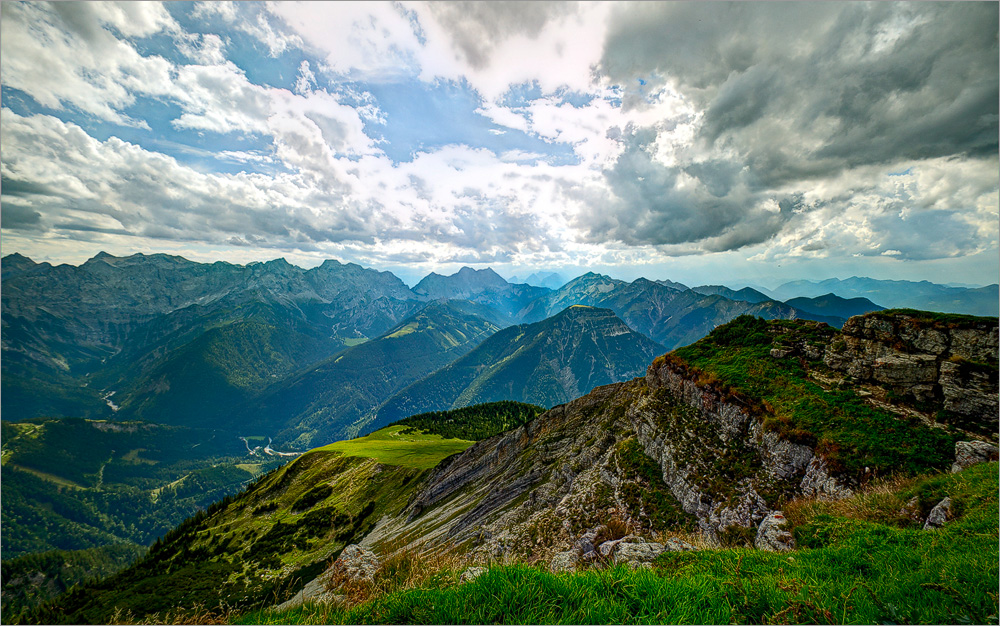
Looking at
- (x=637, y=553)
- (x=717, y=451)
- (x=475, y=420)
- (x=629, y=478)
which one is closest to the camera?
(x=637, y=553)

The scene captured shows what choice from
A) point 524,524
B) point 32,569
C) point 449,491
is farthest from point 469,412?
point 32,569

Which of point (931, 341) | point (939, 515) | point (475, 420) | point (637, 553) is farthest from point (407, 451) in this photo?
point (939, 515)

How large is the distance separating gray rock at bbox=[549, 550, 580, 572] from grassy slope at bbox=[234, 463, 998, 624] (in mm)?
3054

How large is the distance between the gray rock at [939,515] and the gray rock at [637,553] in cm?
717

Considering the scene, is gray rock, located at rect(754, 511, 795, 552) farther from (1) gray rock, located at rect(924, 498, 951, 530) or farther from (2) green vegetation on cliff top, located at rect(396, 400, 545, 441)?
(2) green vegetation on cliff top, located at rect(396, 400, 545, 441)

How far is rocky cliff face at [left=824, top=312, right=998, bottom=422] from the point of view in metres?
20.4

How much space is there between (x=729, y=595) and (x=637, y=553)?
437cm

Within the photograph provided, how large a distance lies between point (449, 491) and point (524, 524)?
27.5 metres

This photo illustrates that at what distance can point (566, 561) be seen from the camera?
919cm

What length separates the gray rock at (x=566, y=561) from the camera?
8938 mm

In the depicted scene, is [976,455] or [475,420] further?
[475,420]

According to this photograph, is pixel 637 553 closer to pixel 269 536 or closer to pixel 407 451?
pixel 269 536

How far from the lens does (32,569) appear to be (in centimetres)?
13925

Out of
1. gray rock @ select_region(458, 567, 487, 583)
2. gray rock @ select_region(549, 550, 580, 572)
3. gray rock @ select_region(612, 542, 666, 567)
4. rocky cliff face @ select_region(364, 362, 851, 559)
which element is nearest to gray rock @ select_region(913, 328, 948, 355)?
rocky cliff face @ select_region(364, 362, 851, 559)
